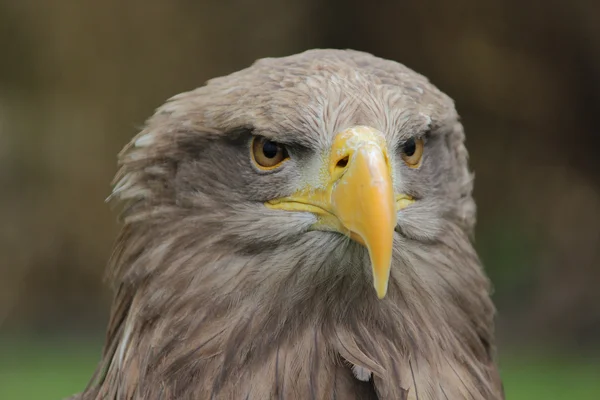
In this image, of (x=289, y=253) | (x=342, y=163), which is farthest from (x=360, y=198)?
(x=289, y=253)

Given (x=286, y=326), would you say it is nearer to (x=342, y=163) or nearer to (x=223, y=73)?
(x=342, y=163)

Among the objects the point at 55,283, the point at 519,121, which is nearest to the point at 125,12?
the point at 55,283

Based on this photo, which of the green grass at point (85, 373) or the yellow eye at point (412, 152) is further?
the green grass at point (85, 373)

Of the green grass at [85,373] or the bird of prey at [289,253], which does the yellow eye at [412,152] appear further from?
the green grass at [85,373]

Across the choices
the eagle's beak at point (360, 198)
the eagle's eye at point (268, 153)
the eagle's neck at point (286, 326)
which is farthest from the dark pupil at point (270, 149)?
the eagle's neck at point (286, 326)

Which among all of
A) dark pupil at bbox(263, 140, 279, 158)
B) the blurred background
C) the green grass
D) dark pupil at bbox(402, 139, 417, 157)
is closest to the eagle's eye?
dark pupil at bbox(263, 140, 279, 158)

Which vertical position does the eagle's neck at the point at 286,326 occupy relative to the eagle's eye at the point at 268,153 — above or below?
below

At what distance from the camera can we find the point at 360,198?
191cm

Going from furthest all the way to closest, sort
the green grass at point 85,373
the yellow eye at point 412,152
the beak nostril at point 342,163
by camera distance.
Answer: the green grass at point 85,373
the yellow eye at point 412,152
the beak nostril at point 342,163

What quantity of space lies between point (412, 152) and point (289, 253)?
0.41 m

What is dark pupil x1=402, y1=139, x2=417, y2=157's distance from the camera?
7.25ft

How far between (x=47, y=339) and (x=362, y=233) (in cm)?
651

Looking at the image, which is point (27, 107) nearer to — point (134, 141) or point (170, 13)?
point (170, 13)

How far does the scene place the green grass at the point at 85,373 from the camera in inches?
246
